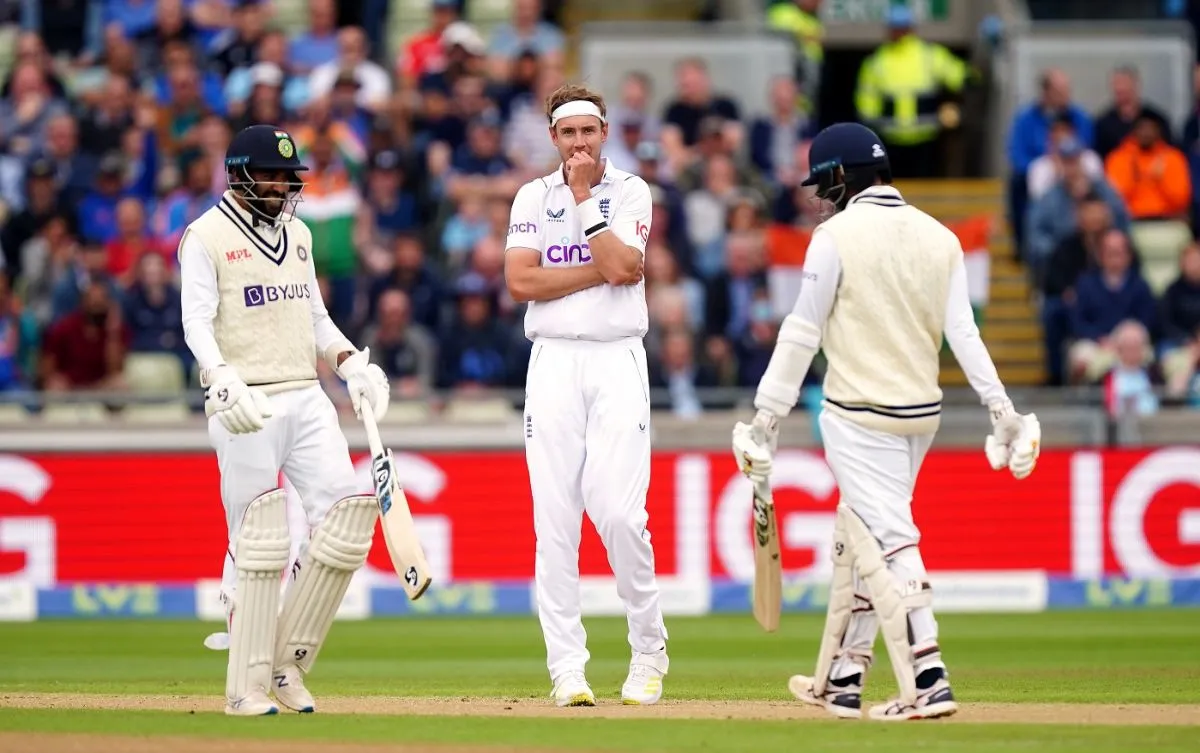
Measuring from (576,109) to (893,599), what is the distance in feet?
8.23

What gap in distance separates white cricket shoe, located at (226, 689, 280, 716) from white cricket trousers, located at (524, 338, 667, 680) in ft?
3.97

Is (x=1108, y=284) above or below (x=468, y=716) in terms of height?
above

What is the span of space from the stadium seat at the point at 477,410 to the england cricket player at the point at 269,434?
7009 millimetres

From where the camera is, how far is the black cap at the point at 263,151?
8.74 m

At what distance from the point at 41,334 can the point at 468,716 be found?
9506 millimetres

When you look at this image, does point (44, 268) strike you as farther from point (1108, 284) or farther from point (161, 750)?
point (161, 750)

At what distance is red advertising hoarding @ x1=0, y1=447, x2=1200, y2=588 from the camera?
15812mm

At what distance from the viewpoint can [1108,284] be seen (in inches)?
679

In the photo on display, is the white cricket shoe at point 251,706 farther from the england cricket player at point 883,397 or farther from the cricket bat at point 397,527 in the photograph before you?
the england cricket player at point 883,397

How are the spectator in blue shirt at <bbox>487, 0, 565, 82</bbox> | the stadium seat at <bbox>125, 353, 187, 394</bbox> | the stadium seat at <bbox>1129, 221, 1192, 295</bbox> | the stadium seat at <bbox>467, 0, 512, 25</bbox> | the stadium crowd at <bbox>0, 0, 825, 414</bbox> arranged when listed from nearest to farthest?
the stadium seat at <bbox>125, 353, 187, 394</bbox> → the stadium crowd at <bbox>0, 0, 825, 414</bbox> → the stadium seat at <bbox>1129, 221, 1192, 295</bbox> → the spectator in blue shirt at <bbox>487, 0, 565, 82</bbox> → the stadium seat at <bbox>467, 0, 512, 25</bbox>

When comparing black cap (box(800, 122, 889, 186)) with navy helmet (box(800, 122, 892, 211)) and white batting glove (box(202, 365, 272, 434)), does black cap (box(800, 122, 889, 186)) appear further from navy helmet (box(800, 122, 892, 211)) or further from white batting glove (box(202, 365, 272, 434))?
white batting glove (box(202, 365, 272, 434))

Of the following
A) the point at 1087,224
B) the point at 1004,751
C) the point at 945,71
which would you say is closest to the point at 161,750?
the point at 1004,751

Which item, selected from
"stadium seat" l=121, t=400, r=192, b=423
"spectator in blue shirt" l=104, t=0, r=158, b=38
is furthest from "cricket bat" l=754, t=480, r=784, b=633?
"spectator in blue shirt" l=104, t=0, r=158, b=38

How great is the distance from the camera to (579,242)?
355 inches
